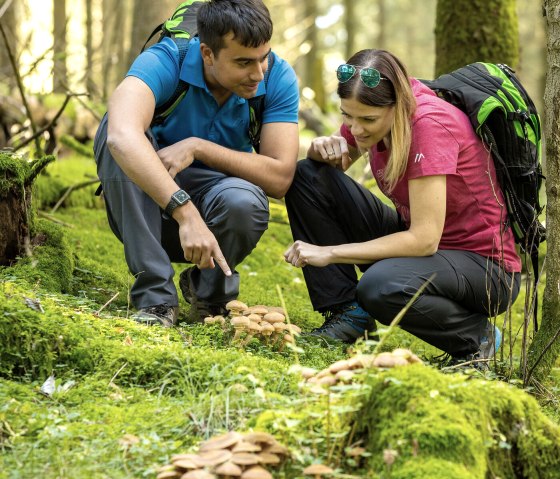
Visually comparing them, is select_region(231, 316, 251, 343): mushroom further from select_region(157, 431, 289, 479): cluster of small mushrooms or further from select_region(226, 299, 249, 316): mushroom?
select_region(157, 431, 289, 479): cluster of small mushrooms

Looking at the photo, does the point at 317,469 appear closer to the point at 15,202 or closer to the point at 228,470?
the point at 228,470

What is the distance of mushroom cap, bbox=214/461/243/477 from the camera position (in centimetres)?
238

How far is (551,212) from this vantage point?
4016 millimetres

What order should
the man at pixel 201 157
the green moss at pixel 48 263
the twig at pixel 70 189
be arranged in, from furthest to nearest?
1. the twig at pixel 70 189
2. the green moss at pixel 48 263
3. the man at pixel 201 157

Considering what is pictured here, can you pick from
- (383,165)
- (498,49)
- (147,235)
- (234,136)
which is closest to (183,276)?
(147,235)

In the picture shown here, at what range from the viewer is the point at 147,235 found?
4504mm

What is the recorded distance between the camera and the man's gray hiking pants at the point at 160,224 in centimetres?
449

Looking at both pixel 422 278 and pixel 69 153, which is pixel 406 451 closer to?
pixel 422 278

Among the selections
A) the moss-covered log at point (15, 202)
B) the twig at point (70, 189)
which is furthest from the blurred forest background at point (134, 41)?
the moss-covered log at point (15, 202)

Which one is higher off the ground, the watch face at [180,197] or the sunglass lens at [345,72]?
the sunglass lens at [345,72]

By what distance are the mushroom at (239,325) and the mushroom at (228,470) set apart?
1.57 m

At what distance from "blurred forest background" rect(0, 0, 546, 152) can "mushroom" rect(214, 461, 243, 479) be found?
16.0ft

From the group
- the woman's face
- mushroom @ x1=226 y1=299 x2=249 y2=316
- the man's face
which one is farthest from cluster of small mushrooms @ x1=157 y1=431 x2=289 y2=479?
the man's face

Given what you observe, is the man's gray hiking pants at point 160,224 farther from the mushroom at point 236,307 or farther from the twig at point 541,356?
the twig at point 541,356
